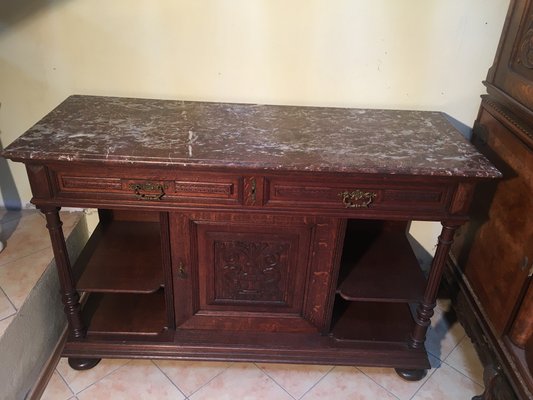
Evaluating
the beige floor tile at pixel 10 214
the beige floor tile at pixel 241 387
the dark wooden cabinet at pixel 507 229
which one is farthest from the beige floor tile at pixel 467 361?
the beige floor tile at pixel 10 214

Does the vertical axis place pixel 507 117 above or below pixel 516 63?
below

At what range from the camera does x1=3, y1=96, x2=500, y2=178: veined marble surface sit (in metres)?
1.24

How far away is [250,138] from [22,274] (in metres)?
0.97

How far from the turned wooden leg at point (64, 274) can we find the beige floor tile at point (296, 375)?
26.7 inches

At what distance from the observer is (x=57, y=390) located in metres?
1.58

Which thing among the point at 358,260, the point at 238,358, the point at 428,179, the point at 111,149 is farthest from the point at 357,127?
the point at 238,358

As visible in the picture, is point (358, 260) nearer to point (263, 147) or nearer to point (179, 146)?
point (263, 147)

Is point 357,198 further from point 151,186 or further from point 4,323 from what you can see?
point 4,323

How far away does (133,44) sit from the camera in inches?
64.4

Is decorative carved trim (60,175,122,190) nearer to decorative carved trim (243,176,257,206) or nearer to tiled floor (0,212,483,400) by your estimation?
decorative carved trim (243,176,257,206)

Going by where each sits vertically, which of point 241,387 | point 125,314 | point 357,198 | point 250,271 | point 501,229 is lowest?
point 241,387

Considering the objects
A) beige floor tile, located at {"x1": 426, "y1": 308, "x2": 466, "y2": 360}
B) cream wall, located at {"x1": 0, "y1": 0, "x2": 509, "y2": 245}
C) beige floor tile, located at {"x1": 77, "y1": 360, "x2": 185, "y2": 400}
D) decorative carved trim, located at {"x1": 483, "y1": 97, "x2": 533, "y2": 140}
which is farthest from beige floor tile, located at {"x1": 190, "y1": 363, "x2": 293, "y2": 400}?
decorative carved trim, located at {"x1": 483, "y1": 97, "x2": 533, "y2": 140}

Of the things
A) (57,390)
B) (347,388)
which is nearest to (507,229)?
(347,388)

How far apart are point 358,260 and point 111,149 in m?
0.96
